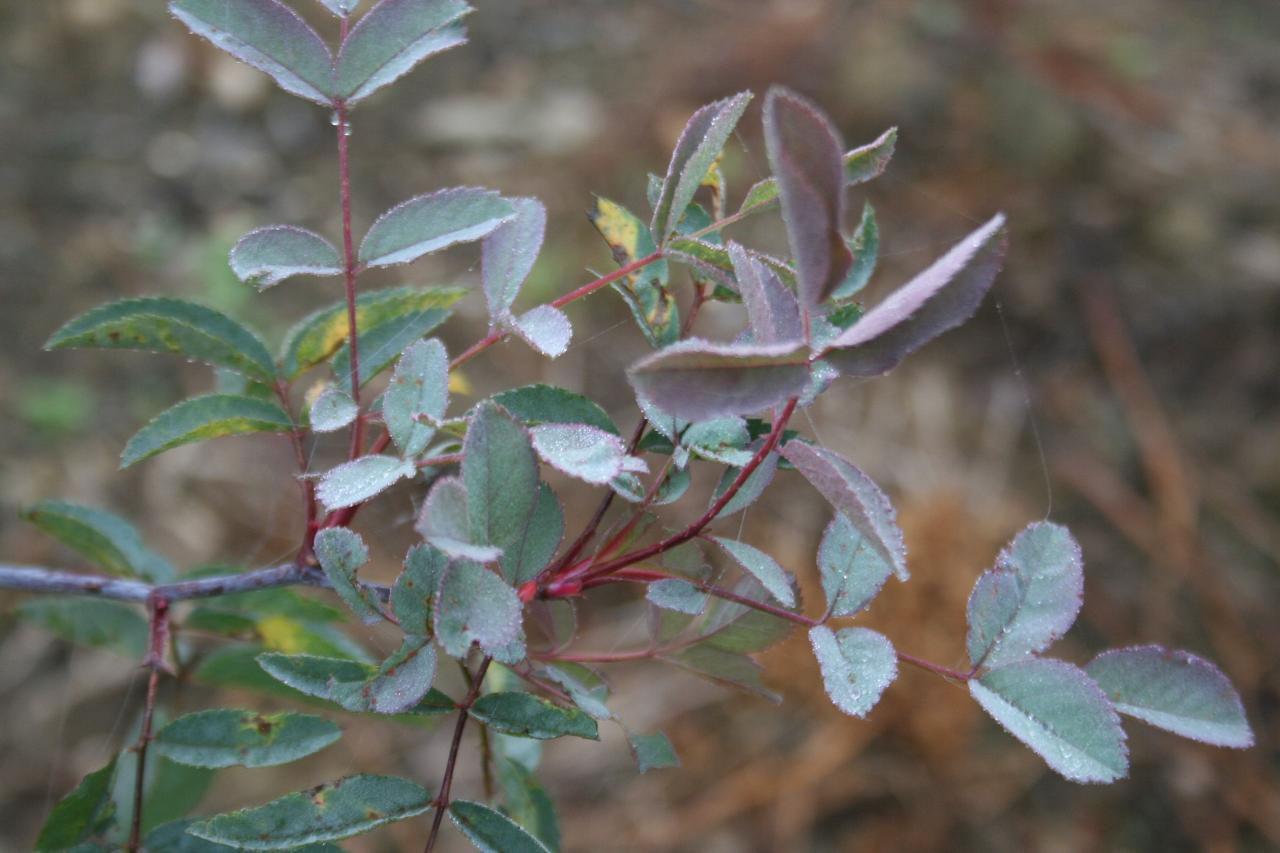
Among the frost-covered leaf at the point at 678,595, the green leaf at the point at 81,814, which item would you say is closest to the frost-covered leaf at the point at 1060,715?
the frost-covered leaf at the point at 678,595

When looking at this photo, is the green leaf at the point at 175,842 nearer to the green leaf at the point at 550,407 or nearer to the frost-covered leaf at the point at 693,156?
the green leaf at the point at 550,407

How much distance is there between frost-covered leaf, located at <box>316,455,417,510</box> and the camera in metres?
0.46

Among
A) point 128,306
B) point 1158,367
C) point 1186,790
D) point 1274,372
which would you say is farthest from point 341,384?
point 1274,372

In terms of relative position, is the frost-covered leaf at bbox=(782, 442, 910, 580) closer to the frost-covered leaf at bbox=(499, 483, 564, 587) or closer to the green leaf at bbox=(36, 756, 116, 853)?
the frost-covered leaf at bbox=(499, 483, 564, 587)

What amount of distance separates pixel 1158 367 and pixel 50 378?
7.22 feet

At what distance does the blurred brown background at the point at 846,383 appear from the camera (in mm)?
1735

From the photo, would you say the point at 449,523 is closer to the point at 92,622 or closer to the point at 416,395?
the point at 416,395

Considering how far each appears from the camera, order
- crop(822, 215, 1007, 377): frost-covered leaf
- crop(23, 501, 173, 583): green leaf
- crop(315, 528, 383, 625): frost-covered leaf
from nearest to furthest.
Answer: crop(822, 215, 1007, 377): frost-covered leaf → crop(315, 528, 383, 625): frost-covered leaf → crop(23, 501, 173, 583): green leaf

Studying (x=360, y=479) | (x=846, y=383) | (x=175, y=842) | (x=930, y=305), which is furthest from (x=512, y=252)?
(x=846, y=383)

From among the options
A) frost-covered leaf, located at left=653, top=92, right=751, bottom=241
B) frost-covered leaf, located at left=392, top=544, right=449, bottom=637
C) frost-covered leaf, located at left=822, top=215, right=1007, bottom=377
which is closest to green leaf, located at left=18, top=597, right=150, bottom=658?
frost-covered leaf, located at left=392, top=544, right=449, bottom=637

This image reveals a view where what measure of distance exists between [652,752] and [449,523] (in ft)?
0.83

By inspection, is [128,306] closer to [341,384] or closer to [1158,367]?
[341,384]

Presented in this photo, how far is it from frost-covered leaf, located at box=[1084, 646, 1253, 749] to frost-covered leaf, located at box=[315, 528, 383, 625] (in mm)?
337

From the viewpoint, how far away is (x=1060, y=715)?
1.50ft
